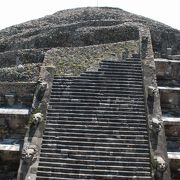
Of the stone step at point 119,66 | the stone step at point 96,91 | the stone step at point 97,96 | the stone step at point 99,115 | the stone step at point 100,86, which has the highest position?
the stone step at point 119,66

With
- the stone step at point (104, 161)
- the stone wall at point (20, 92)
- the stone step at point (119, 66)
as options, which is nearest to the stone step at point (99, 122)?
the stone step at point (104, 161)

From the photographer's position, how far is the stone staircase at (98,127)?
1409 cm

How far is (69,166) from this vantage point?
559 inches

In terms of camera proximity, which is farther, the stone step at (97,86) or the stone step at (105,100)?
the stone step at (97,86)

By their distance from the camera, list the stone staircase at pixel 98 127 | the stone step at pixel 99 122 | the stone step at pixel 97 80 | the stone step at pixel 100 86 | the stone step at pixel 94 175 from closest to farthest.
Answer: the stone step at pixel 94 175
the stone staircase at pixel 98 127
the stone step at pixel 99 122
the stone step at pixel 100 86
the stone step at pixel 97 80

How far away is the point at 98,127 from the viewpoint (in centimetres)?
1581

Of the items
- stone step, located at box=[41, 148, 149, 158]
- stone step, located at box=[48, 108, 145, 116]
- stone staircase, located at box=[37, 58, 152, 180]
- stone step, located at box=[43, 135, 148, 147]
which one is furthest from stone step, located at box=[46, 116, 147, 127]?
stone step, located at box=[41, 148, 149, 158]

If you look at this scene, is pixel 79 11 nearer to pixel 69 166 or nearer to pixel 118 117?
pixel 118 117

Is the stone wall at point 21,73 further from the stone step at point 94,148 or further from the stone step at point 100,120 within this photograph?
the stone step at point 94,148

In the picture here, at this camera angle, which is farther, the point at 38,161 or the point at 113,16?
the point at 113,16

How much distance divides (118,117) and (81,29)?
1169cm

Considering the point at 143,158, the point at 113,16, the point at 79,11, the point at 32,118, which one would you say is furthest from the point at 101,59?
the point at 79,11

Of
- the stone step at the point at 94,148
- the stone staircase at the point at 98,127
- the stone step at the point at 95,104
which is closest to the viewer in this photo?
the stone staircase at the point at 98,127

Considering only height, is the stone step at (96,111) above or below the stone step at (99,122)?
above
